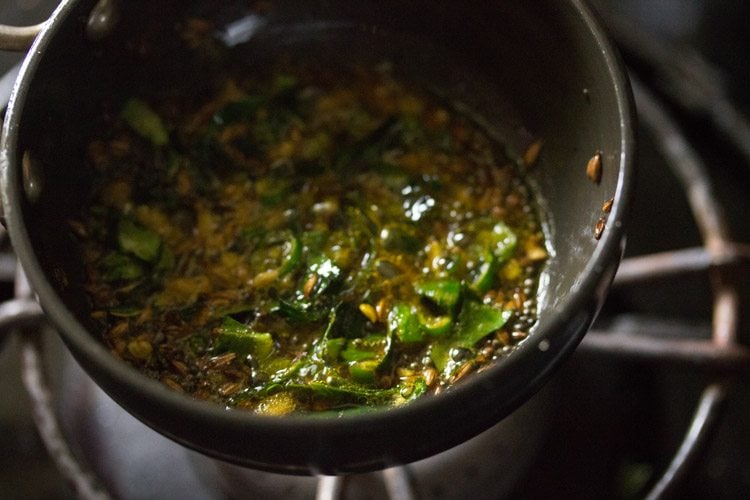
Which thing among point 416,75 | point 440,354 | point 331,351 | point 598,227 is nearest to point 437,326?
point 440,354

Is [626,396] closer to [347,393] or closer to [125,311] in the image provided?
[347,393]

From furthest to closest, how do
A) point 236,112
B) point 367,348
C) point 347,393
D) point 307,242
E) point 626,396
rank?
1. point 626,396
2. point 236,112
3. point 307,242
4. point 367,348
5. point 347,393

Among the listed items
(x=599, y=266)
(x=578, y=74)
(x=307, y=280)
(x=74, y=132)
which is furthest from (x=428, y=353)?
(x=74, y=132)

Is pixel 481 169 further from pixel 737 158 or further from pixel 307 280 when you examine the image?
pixel 737 158

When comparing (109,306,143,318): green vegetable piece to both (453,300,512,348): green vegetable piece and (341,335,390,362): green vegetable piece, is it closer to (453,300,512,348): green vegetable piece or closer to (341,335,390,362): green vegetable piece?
(341,335,390,362): green vegetable piece

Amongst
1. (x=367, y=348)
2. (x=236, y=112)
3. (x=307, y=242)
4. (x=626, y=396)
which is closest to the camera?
(x=367, y=348)

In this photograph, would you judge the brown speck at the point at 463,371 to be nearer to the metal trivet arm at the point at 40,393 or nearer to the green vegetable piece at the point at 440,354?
the green vegetable piece at the point at 440,354
